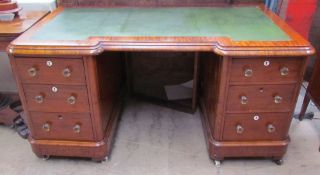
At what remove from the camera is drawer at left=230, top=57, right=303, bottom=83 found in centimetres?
122

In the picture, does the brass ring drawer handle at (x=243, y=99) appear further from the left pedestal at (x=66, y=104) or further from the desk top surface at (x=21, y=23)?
the desk top surface at (x=21, y=23)

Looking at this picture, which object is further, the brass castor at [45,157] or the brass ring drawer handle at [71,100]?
the brass castor at [45,157]

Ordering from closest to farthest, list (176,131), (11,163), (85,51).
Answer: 1. (85,51)
2. (11,163)
3. (176,131)

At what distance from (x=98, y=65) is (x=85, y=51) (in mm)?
200

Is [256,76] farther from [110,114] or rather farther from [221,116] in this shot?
[110,114]

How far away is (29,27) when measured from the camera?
4.66ft

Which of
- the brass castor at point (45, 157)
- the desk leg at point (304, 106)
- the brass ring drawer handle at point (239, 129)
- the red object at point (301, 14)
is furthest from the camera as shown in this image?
the red object at point (301, 14)

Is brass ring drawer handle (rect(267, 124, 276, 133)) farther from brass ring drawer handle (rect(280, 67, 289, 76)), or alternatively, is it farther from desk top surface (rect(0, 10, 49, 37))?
desk top surface (rect(0, 10, 49, 37))

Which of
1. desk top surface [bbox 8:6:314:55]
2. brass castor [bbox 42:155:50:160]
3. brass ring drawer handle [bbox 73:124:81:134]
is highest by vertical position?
desk top surface [bbox 8:6:314:55]

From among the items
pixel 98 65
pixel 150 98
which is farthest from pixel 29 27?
pixel 150 98

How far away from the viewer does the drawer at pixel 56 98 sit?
1.31 metres

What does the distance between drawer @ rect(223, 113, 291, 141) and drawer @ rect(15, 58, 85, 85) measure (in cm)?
73

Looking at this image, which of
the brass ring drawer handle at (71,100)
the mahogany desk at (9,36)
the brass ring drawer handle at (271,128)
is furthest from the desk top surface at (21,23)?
the brass ring drawer handle at (271,128)

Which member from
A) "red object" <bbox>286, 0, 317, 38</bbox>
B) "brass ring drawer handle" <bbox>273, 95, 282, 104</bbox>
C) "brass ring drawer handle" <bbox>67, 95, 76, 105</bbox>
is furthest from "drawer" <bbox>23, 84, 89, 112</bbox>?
"red object" <bbox>286, 0, 317, 38</bbox>
